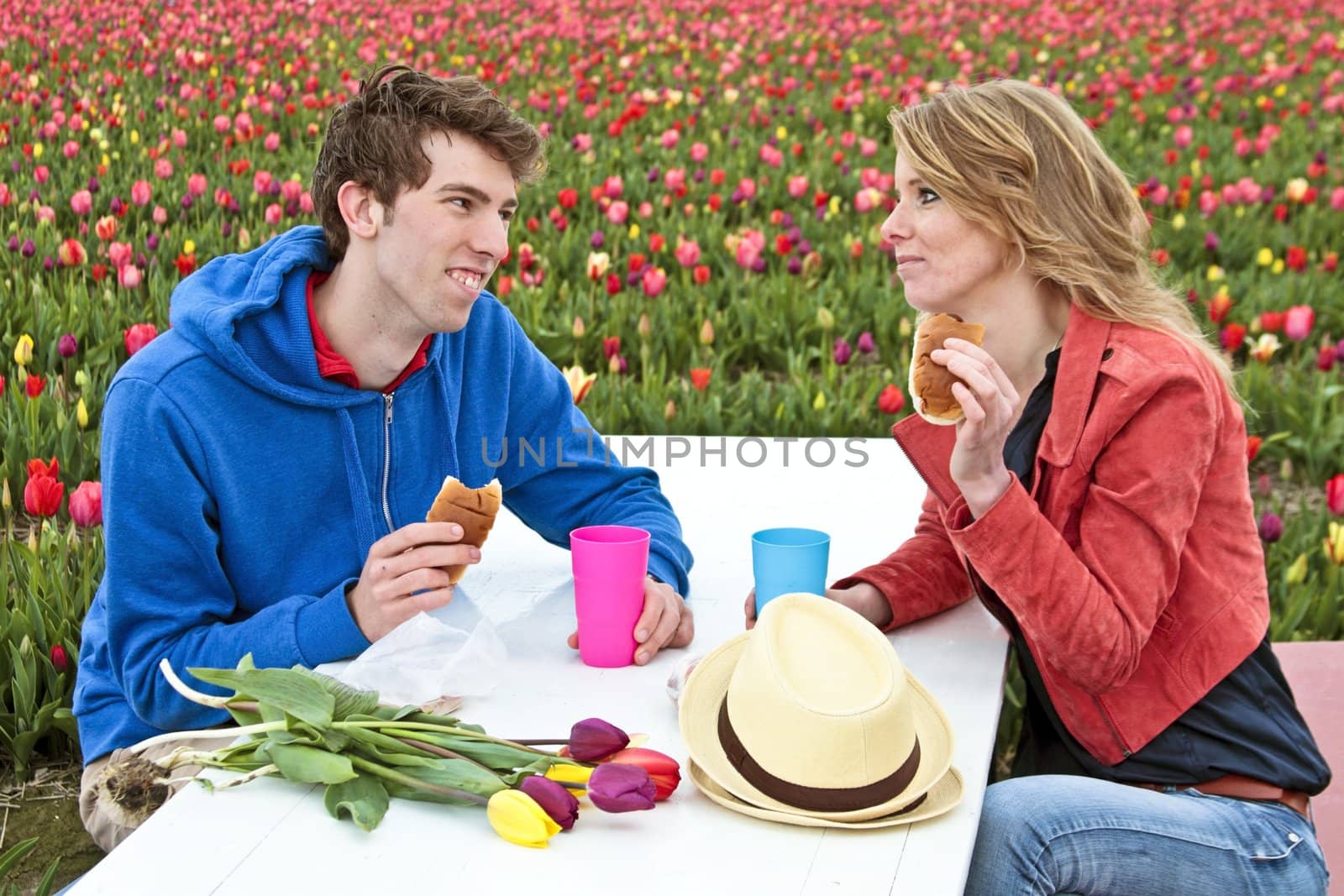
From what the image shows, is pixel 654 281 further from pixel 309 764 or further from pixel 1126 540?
pixel 309 764

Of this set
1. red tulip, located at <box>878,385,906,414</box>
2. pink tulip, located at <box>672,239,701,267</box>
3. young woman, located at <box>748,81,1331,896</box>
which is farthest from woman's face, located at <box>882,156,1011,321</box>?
pink tulip, located at <box>672,239,701,267</box>

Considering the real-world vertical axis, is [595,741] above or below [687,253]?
above

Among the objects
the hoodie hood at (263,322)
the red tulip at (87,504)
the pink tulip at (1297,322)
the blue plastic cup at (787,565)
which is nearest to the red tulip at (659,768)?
the blue plastic cup at (787,565)

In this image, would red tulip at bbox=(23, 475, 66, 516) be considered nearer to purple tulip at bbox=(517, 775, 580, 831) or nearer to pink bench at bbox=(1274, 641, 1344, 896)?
purple tulip at bbox=(517, 775, 580, 831)

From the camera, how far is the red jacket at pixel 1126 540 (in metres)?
1.89

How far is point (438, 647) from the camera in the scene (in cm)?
189

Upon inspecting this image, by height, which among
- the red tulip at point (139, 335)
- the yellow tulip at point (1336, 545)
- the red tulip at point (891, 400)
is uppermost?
the red tulip at point (139, 335)

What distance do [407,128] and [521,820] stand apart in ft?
4.18

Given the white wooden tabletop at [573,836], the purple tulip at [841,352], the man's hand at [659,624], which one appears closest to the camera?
the white wooden tabletop at [573,836]

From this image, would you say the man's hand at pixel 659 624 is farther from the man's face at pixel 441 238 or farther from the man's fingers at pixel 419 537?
the man's face at pixel 441 238

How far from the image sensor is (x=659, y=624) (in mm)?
2043

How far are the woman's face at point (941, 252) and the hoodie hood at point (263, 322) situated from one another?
892 mm

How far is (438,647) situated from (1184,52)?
10.6m

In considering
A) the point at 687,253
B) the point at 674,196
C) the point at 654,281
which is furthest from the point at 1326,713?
the point at 674,196
